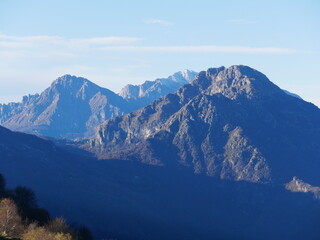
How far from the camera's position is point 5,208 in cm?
19950

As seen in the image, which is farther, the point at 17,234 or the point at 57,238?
the point at 17,234

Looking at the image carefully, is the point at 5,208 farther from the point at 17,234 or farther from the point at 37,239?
the point at 37,239

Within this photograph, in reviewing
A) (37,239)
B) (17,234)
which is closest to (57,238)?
(37,239)

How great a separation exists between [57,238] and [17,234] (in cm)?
2620

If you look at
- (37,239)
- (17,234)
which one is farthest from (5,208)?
(37,239)

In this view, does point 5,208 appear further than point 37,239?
Yes

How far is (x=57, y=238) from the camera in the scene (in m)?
175

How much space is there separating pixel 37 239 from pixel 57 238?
267 inches

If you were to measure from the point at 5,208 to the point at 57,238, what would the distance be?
112 feet

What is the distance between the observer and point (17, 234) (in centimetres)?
19450

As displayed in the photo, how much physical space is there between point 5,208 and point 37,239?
94.8ft

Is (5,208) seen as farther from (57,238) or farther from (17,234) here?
(57,238)

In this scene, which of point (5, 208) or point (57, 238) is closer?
point (57, 238)

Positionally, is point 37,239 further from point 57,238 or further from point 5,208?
point 5,208
